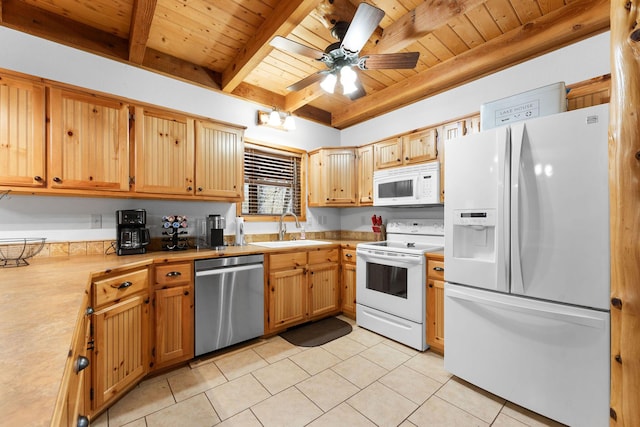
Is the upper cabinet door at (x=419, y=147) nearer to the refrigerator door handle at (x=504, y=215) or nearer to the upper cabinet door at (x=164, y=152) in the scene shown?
the refrigerator door handle at (x=504, y=215)

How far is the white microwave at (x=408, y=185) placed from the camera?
2.76 meters

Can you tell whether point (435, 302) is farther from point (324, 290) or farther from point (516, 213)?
point (324, 290)

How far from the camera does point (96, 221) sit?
2.31 m

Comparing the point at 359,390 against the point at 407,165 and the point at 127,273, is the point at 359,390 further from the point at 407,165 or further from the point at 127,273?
the point at 407,165

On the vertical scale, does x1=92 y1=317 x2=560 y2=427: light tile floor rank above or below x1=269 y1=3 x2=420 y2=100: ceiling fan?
below

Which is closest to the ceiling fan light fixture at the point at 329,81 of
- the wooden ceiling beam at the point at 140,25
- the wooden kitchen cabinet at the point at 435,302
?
the wooden ceiling beam at the point at 140,25

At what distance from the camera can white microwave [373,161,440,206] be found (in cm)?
276

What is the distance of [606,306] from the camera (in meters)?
1.48

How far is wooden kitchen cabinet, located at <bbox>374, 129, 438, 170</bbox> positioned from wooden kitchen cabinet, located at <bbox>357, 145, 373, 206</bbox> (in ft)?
0.34

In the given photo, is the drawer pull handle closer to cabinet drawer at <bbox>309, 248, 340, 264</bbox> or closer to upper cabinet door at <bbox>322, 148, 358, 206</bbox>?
cabinet drawer at <bbox>309, 248, 340, 264</bbox>

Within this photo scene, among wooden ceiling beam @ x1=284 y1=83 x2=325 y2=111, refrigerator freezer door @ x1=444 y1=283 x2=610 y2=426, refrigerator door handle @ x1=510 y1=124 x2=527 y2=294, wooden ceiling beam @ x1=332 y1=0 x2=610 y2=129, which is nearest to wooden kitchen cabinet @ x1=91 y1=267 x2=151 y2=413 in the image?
refrigerator freezer door @ x1=444 y1=283 x2=610 y2=426

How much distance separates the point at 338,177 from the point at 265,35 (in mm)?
1856

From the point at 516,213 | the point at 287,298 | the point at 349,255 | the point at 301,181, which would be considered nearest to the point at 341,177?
the point at 301,181

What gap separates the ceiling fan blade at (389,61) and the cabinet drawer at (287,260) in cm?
186
